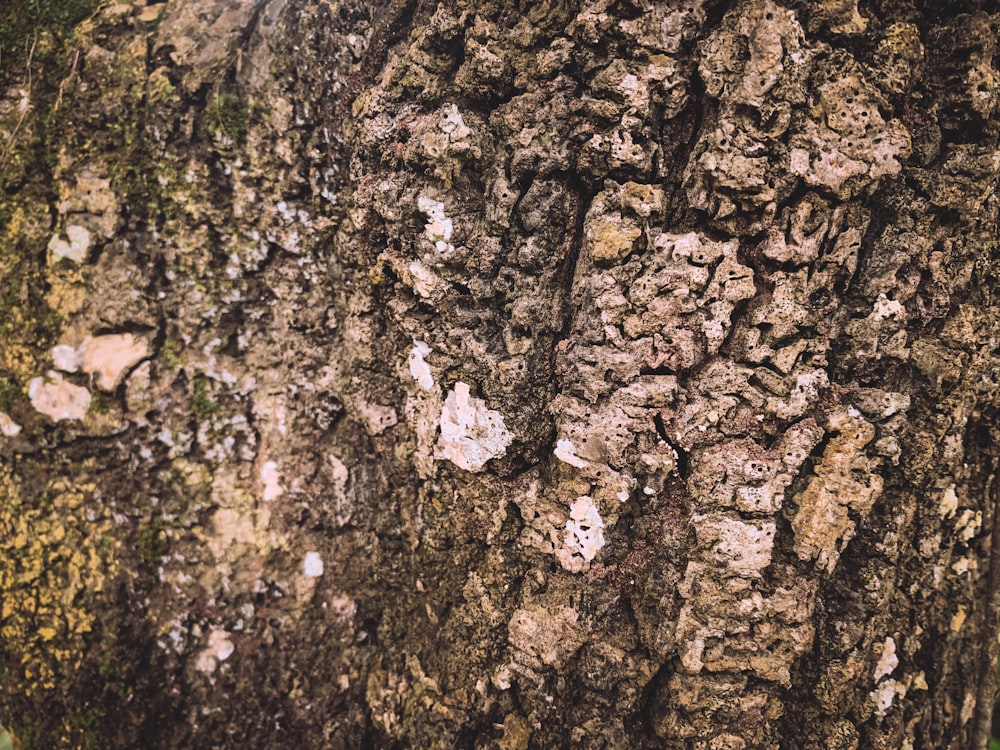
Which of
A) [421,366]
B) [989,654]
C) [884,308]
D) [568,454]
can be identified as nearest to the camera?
[884,308]

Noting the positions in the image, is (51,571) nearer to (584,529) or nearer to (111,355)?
(111,355)

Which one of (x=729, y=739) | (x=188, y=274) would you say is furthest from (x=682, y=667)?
(x=188, y=274)

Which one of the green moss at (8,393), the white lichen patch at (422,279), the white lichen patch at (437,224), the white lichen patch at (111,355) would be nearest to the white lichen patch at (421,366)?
the white lichen patch at (422,279)

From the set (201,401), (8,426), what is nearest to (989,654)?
(201,401)

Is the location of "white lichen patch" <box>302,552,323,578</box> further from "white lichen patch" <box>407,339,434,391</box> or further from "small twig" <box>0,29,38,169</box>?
"small twig" <box>0,29,38,169</box>

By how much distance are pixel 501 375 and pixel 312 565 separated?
794 mm

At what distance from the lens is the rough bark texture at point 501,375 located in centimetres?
119

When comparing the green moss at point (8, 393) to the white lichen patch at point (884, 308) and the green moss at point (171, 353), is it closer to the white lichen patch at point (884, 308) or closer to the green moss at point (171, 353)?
the green moss at point (171, 353)

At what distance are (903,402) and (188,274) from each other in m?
1.71

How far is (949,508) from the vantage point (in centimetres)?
136

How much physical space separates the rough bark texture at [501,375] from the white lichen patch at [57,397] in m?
0.01

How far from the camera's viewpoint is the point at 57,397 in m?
1.61

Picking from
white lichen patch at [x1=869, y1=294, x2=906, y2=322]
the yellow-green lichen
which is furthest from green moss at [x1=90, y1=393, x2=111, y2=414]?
white lichen patch at [x1=869, y1=294, x2=906, y2=322]

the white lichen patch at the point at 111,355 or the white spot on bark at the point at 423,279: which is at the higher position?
the white spot on bark at the point at 423,279
